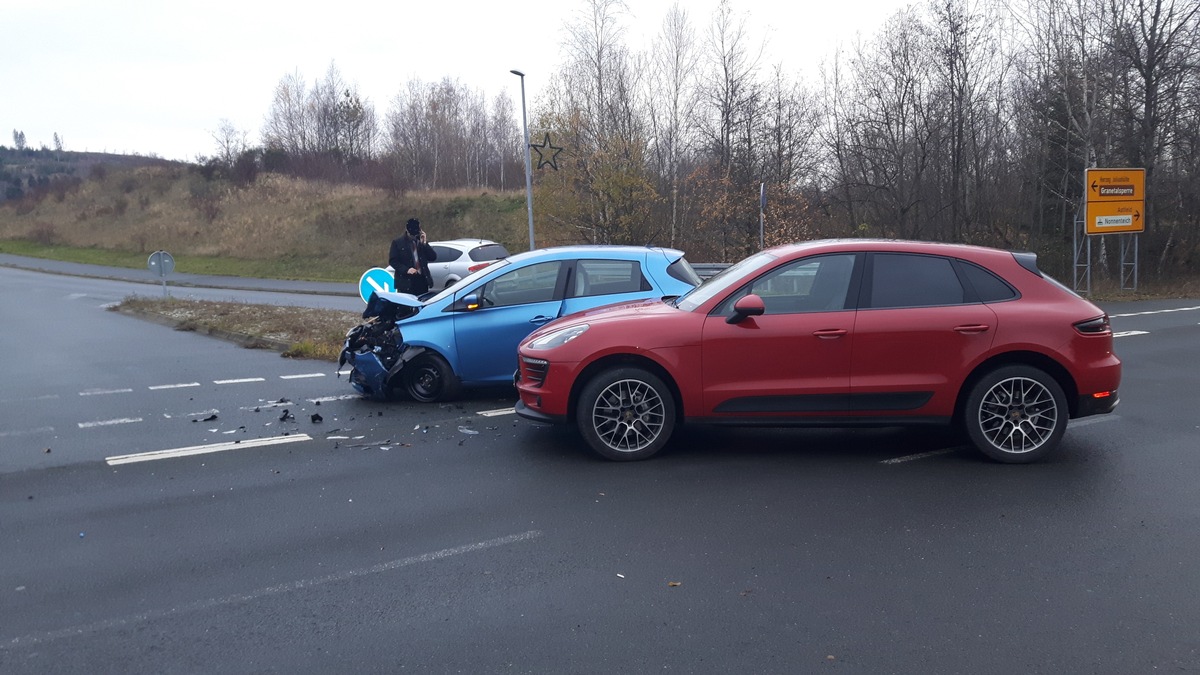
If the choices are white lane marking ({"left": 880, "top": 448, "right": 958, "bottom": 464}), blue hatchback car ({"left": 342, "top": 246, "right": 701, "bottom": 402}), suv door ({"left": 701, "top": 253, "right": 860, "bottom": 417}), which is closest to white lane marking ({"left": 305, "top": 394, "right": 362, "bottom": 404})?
blue hatchback car ({"left": 342, "top": 246, "right": 701, "bottom": 402})

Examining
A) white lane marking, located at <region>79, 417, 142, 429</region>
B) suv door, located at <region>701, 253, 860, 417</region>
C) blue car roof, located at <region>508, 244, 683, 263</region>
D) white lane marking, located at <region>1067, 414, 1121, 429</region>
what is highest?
blue car roof, located at <region>508, 244, 683, 263</region>

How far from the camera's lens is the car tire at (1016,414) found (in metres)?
7.00

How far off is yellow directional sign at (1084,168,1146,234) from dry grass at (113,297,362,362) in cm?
2011

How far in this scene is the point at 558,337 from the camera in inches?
292

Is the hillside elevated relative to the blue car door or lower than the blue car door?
elevated

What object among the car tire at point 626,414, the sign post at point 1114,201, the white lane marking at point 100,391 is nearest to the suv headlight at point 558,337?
the car tire at point 626,414

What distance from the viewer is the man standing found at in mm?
14398

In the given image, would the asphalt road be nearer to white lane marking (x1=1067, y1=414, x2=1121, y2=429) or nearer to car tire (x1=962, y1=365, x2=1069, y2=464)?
white lane marking (x1=1067, y1=414, x2=1121, y2=429)

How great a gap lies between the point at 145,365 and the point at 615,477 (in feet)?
31.0

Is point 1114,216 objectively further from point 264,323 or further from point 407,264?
point 264,323

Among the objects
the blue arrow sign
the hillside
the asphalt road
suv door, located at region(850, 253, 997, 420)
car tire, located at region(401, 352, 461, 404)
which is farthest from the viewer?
the hillside

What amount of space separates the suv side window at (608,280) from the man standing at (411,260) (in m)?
5.29

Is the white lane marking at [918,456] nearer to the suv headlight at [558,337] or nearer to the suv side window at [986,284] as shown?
the suv side window at [986,284]

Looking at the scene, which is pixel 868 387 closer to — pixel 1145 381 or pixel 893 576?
pixel 893 576
